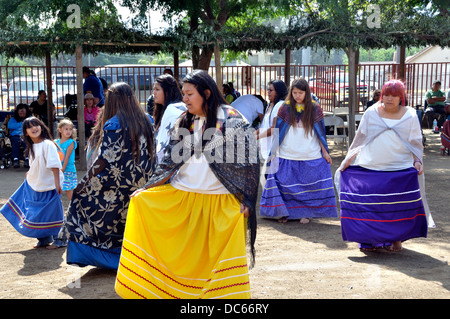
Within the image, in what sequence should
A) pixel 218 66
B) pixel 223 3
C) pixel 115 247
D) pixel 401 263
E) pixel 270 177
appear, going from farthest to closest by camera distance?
pixel 223 3 → pixel 218 66 → pixel 270 177 → pixel 401 263 → pixel 115 247

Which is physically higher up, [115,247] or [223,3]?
[223,3]

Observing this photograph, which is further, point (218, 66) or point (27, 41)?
point (218, 66)

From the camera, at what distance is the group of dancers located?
432 cm

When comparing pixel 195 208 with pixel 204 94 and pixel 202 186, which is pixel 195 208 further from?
pixel 204 94

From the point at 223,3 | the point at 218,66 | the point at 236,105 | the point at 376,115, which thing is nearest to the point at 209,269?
the point at 376,115

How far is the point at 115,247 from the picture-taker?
5.38 meters

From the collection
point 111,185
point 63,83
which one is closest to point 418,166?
point 111,185

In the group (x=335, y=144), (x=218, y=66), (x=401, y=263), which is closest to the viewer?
(x=401, y=263)

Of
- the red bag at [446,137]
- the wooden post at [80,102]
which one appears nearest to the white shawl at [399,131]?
the wooden post at [80,102]

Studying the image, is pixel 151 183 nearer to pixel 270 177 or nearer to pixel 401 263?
pixel 401 263

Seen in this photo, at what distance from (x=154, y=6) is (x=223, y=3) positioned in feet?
5.76

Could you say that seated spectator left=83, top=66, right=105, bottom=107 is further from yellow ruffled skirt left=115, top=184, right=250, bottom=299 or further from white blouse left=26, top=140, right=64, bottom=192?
yellow ruffled skirt left=115, top=184, right=250, bottom=299

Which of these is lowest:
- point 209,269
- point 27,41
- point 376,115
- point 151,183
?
point 209,269

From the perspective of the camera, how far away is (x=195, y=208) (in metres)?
4.36
